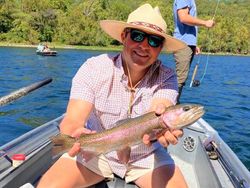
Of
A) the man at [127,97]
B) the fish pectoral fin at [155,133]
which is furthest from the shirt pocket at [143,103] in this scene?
the fish pectoral fin at [155,133]

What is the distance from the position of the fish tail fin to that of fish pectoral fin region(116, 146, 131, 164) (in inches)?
17.3

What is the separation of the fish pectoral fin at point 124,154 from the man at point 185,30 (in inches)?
95.3

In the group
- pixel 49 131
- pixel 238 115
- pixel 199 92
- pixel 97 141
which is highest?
pixel 97 141

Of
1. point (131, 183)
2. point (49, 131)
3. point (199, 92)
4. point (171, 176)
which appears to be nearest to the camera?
point (171, 176)

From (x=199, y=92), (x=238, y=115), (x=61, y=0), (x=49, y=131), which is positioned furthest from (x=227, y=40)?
(x=49, y=131)

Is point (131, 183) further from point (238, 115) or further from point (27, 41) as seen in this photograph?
point (27, 41)

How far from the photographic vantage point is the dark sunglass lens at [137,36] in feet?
10.2

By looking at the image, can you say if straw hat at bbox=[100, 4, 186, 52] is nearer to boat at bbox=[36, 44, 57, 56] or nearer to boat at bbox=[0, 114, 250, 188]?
boat at bbox=[0, 114, 250, 188]

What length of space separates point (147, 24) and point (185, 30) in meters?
3.00

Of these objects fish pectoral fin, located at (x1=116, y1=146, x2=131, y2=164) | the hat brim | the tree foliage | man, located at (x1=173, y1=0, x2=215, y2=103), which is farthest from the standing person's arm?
the tree foliage

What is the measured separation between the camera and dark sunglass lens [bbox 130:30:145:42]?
10.2 ft

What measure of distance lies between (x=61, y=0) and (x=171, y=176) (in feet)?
345

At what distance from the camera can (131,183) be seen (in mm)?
3494

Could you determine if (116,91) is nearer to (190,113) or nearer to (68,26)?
(190,113)
